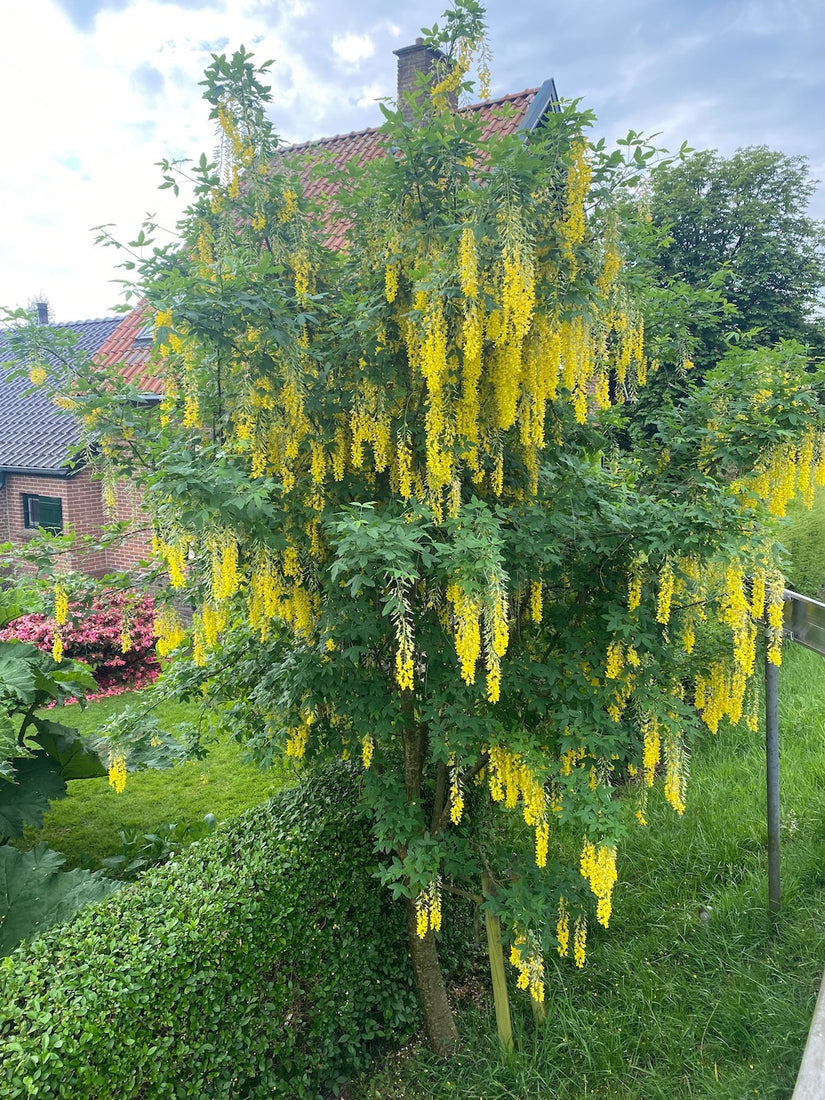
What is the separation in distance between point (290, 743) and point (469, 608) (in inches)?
65.3

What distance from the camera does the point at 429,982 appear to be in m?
3.96

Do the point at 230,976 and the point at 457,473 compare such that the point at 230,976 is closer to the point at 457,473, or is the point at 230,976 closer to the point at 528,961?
the point at 528,961

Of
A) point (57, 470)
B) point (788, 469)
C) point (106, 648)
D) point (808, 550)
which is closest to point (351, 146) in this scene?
point (57, 470)

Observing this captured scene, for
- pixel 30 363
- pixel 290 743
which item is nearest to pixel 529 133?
pixel 30 363

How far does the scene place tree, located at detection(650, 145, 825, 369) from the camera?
14.3 m

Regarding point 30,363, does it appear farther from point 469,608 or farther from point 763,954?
point 763,954

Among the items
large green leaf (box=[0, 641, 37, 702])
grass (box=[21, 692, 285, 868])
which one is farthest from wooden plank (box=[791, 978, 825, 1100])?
large green leaf (box=[0, 641, 37, 702])

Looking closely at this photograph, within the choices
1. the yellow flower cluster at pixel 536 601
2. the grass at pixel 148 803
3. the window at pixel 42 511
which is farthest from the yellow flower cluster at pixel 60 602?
the window at pixel 42 511

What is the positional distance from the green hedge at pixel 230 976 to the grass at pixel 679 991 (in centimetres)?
49

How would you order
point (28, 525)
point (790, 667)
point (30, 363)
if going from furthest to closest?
point (28, 525) → point (790, 667) → point (30, 363)

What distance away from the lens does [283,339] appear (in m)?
2.71

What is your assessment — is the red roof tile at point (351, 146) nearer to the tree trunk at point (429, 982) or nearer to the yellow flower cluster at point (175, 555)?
the yellow flower cluster at point (175, 555)

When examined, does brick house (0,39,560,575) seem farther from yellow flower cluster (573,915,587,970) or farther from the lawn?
yellow flower cluster (573,915,587,970)

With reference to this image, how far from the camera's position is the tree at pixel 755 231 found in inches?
561
